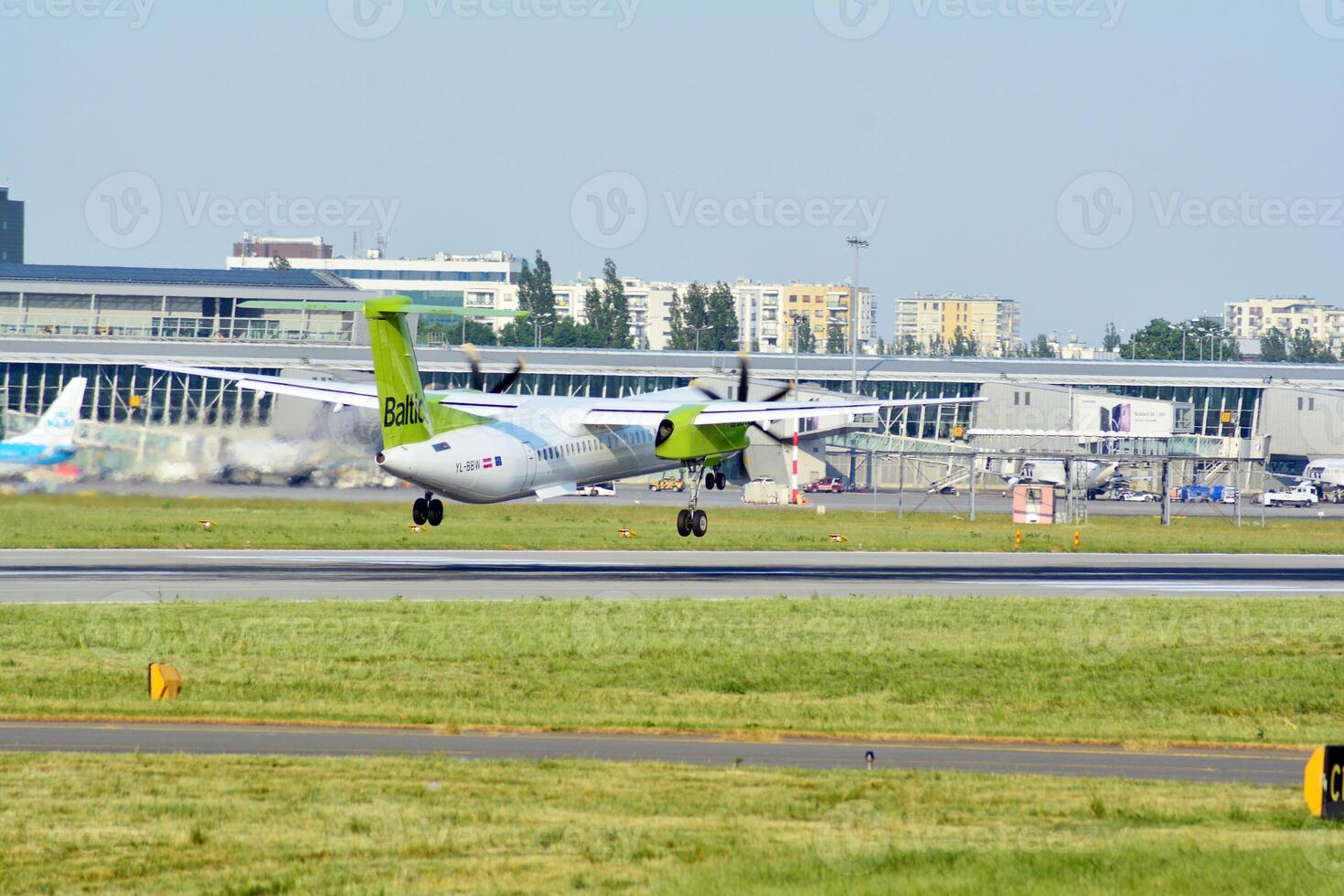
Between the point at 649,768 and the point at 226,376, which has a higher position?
the point at 226,376

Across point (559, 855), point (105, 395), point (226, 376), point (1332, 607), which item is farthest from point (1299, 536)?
point (105, 395)

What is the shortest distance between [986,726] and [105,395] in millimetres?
Answer: 89780

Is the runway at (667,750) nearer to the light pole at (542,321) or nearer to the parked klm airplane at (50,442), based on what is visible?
the parked klm airplane at (50,442)

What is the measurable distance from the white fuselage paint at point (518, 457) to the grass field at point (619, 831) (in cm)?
2336

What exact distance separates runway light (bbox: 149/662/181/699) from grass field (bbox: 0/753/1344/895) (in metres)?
6.04

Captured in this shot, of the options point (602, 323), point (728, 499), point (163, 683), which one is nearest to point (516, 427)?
point (163, 683)

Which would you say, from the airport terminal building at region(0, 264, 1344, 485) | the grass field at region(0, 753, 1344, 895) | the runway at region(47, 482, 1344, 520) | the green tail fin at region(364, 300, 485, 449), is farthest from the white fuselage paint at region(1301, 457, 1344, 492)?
the grass field at region(0, 753, 1344, 895)

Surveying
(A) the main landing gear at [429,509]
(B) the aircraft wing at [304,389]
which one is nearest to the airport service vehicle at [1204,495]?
(B) the aircraft wing at [304,389]

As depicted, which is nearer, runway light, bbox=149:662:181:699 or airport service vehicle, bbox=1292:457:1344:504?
runway light, bbox=149:662:181:699

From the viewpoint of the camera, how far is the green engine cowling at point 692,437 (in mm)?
53188

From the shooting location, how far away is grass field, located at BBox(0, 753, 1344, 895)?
15.7m

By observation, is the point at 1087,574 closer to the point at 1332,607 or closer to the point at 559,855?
the point at 1332,607

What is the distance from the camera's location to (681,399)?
5553cm

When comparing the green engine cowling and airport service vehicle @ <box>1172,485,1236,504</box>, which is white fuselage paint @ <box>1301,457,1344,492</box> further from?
the green engine cowling
